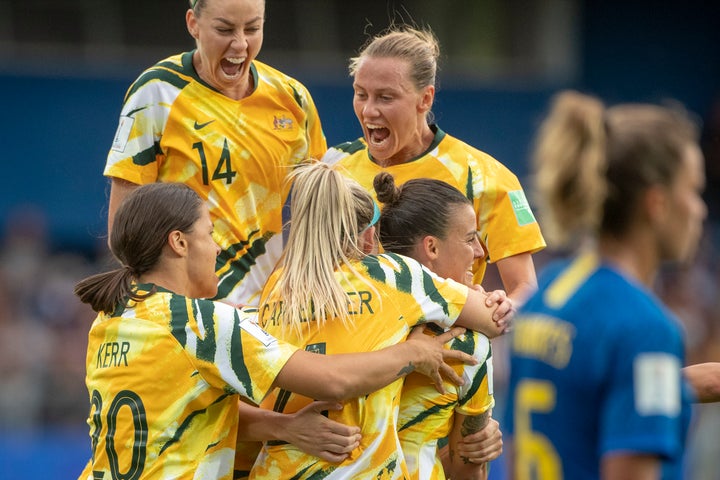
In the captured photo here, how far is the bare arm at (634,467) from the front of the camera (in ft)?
9.05

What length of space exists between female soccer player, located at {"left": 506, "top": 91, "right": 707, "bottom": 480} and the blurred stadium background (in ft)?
25.4

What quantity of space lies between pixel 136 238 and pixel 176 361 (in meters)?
0.44

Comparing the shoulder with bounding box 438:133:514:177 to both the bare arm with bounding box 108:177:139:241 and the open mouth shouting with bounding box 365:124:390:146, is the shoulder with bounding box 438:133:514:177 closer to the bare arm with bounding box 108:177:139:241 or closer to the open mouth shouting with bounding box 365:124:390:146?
the open mouth shouting with bounding box 365:124:390:146

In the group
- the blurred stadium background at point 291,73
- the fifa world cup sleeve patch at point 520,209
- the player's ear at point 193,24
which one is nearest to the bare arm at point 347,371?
the fifa world cup sleeve patch at point 520,209

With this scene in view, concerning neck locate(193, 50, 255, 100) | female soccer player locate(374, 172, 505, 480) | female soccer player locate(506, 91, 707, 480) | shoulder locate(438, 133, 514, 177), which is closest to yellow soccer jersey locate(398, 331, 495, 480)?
female soccer player locate(374, 172, 505, 480)

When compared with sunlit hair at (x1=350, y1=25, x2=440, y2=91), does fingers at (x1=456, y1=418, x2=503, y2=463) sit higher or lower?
lower

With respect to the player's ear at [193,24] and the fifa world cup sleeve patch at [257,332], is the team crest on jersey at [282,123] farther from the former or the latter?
the fifa world cup sleeve patch at [257,332]

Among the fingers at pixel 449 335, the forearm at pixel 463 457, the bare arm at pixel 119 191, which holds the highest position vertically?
the bare arm at pixel 119 191

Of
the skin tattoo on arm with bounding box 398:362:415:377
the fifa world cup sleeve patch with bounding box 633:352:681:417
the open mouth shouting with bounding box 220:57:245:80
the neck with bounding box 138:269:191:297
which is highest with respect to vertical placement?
the open mouth shouting with bounding box 220:57:245:80

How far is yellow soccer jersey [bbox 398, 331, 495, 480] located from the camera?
157 inches

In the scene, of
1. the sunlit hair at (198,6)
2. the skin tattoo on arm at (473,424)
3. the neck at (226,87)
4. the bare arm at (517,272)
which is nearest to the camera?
the skin tattoo on arm at (473,424)

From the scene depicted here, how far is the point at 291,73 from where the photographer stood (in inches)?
615

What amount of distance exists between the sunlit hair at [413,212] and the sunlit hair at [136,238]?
72cm

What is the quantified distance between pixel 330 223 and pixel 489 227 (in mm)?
1123
